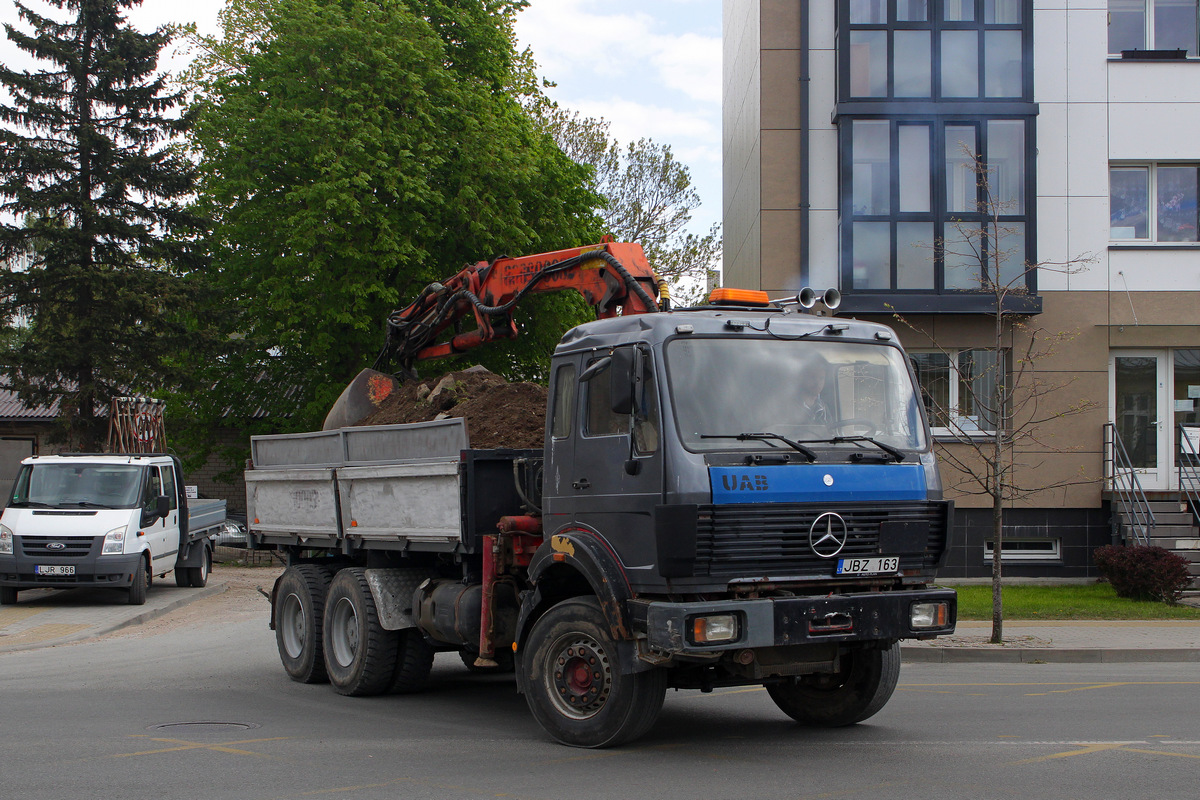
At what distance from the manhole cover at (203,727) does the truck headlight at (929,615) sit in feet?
15.8

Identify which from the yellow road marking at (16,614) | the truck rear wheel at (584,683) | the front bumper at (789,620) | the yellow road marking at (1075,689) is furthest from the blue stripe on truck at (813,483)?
the yellow road marking at (16,614)

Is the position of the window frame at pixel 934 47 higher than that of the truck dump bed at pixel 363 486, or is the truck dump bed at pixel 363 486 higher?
the window frame at pixel 934 47

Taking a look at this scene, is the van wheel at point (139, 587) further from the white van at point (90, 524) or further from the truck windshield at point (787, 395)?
the truck windshield at point (787, 395)

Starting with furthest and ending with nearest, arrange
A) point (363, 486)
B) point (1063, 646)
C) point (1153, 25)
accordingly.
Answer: point (1153, 25) < point (1063, 646) < point (363, 486)

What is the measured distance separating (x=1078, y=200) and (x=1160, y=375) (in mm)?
3439

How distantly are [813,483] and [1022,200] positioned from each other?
616 inches

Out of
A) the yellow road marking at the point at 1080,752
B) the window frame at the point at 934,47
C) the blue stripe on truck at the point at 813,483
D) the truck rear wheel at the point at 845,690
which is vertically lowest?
the yellow road marking at the point at 1080,752

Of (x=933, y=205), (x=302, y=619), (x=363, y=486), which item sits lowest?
(x=302, y=619)

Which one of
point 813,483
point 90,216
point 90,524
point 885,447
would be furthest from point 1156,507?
point 90,216

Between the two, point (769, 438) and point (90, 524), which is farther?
point (90, 524)

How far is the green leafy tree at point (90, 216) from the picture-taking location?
82.9 ft

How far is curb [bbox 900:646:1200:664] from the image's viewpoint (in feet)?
43.9

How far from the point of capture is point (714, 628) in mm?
7047

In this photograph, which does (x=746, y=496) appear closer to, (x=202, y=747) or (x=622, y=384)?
(x=622, y=384)
